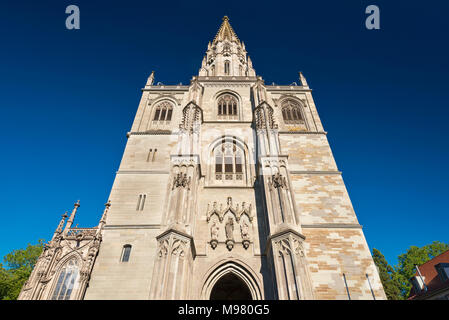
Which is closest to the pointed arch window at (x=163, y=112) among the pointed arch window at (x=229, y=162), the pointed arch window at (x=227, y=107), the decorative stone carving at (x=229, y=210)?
the pointed arch window at (x=227, y=107)

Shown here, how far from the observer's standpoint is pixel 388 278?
90.1 feet

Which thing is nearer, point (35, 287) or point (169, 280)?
point (169, 280)

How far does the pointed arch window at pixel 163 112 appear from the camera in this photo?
1905cm

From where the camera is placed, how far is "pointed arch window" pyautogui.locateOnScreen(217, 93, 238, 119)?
19.3 metres

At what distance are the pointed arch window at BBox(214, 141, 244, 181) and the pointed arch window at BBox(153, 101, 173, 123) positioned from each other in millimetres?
5144

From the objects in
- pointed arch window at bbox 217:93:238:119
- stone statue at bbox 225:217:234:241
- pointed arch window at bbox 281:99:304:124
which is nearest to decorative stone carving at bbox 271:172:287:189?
stone statue at bbox 225:217:234:241

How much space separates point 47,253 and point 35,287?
1390mm

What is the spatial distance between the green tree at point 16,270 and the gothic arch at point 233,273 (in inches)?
731

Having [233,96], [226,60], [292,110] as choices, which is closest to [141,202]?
[233,96]

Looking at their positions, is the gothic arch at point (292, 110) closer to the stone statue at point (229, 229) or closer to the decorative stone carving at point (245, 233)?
the decorative stone carving at point (245, 233)
